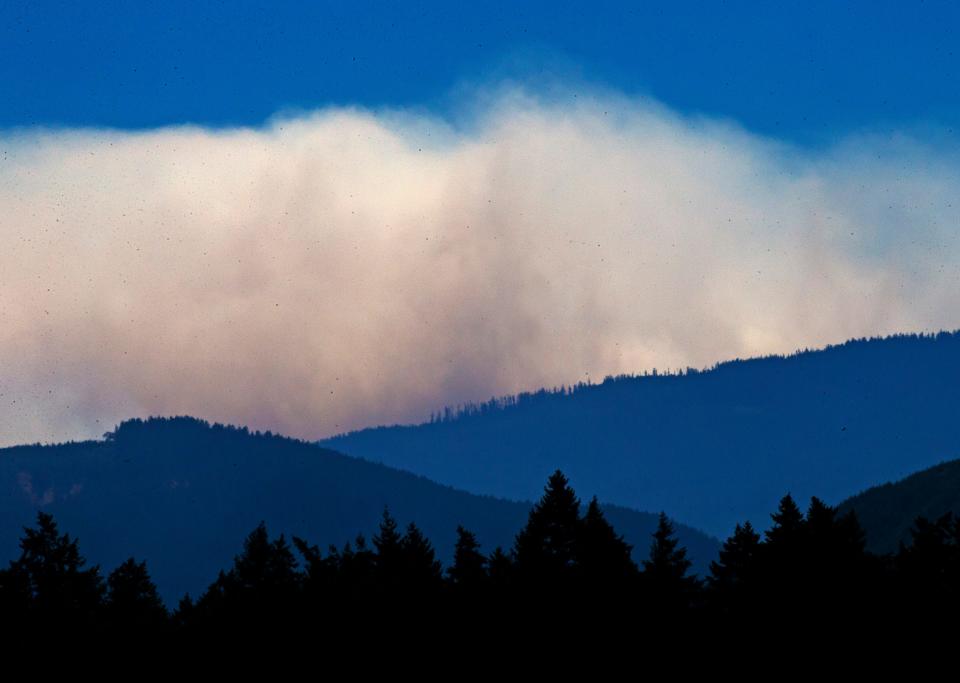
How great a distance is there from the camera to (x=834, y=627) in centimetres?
6025

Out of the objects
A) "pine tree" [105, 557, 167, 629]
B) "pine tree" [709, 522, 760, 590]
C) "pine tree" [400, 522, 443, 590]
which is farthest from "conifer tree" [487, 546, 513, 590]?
"pine tree" [105, 557, 167, 629]

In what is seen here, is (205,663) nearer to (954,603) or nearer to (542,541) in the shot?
(542,541)

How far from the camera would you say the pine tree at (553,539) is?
64.1 m

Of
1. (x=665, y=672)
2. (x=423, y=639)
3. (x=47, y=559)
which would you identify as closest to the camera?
(x=665, y=672)

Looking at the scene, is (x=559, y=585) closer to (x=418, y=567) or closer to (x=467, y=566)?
(x=467, y=566)

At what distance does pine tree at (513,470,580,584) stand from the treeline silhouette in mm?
63

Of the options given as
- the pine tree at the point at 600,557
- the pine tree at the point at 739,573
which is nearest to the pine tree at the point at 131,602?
the pine tree at the point at 600,557

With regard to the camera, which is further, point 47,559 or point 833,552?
point 47,559

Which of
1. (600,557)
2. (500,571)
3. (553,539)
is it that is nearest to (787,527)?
(600,557)

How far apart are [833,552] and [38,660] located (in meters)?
39.2

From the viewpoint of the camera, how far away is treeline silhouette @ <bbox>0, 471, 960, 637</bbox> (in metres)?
62.1

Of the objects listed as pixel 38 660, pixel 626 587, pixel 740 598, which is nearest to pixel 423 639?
pixel 626 587

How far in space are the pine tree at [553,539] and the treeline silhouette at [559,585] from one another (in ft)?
0.21

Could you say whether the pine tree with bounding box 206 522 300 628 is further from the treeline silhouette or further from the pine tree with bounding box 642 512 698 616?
the pine tree with bounding box 642 512 698 616
